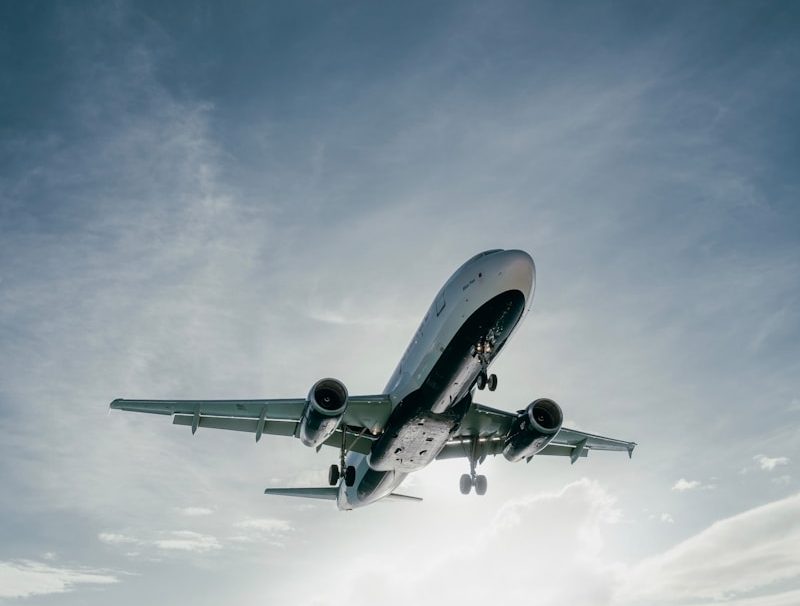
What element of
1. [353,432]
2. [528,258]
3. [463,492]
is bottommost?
[463,492]

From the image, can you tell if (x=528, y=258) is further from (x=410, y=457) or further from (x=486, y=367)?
(x=410, y=457)

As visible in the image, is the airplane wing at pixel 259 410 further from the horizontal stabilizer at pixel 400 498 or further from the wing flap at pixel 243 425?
the horizontal stabilizer at pixel 400 498

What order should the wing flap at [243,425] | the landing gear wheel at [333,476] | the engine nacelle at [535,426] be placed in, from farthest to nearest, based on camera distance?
the wing flap at [243,425], the landing gear wheel at [333,476], the engine nacelle at [535,426]

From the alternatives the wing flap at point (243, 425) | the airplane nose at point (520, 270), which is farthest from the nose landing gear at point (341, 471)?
the airplane nose at point (520, 270)

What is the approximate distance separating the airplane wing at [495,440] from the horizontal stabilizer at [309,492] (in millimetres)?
5737

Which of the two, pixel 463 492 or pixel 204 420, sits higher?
pixel 204 420

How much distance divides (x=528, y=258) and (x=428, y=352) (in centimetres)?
490

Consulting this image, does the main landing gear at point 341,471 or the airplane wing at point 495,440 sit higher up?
the airplane wing at point 495,440

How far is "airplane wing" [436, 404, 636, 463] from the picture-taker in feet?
95.4

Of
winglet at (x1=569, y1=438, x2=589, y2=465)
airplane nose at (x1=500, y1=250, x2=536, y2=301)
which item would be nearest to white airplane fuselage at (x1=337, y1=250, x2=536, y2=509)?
airplane nose at (x1=500, y1=250, x2=536, y2=301)

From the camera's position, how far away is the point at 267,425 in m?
29.3

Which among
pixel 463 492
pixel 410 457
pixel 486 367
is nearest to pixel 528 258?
pixel 486 367

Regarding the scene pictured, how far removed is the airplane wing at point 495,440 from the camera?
29064 millimetres

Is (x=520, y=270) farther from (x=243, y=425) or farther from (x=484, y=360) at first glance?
Answer: (x=243, y=425)
